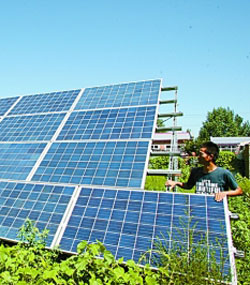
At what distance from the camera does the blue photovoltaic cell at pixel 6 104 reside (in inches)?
404

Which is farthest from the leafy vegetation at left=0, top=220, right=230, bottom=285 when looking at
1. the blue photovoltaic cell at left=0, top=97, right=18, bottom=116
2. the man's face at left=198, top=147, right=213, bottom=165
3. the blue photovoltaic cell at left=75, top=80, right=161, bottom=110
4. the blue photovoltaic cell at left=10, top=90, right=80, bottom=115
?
the blue photovoltaic cell at left=0, top=97, right=18, bottom=116

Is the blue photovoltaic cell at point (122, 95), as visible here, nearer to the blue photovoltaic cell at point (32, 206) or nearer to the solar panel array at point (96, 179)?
the solar panel array at point (96, 179)

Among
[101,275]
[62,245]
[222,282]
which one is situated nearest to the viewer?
[101,275]

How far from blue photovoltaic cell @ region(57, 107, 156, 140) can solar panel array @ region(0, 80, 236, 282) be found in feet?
0.10

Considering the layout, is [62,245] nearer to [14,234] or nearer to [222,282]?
[14,234]

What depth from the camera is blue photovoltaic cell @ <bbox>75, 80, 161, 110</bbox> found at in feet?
25.6

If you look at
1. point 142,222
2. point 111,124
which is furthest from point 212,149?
point 111,124

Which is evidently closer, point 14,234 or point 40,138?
point 14,234

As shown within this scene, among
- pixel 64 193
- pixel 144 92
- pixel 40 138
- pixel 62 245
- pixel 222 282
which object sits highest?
pixel 144 92

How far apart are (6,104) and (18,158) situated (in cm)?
550


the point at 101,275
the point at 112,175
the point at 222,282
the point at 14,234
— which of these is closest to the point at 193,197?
the point at 222,282

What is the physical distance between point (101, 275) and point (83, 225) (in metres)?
1.85

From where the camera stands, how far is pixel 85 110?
8.08m

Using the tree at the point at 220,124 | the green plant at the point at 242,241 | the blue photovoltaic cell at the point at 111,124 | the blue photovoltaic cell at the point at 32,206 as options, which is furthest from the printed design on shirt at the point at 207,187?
the tree at the point at 220,124
